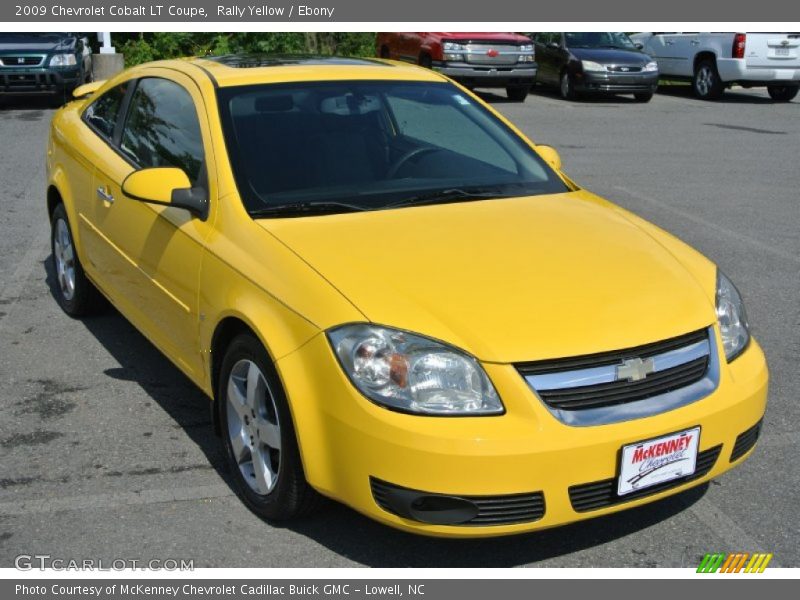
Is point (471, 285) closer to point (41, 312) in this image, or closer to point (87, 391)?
point (87, 391)

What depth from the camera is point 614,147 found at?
44.8ft

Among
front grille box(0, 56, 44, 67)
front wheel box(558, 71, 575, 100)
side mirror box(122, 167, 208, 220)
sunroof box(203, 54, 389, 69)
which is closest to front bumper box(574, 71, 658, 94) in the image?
front wheel box(558, 71, 575, 100)

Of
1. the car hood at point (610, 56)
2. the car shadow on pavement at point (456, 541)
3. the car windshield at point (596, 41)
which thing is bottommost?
the car hood at point (610, 56)

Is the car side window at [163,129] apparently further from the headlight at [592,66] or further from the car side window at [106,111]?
the headlight at [592,66]

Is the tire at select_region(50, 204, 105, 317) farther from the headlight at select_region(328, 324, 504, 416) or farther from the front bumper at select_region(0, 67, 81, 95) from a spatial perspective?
the front bumper at select_region(0, 67, 81, 95)

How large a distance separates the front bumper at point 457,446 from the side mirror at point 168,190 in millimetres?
1057

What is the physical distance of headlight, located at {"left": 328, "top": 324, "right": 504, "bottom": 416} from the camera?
332 cm

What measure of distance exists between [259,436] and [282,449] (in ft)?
0.78

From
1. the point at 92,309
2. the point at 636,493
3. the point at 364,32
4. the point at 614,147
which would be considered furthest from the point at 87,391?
the point at 364,32

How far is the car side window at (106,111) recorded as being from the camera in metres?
5.69

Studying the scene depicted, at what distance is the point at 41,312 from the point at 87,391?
143 cm

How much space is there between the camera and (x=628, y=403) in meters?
3.42

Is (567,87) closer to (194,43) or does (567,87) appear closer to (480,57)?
(480,57)

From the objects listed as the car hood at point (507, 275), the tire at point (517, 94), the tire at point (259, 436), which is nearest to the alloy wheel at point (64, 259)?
the tire at point (259, 436)
